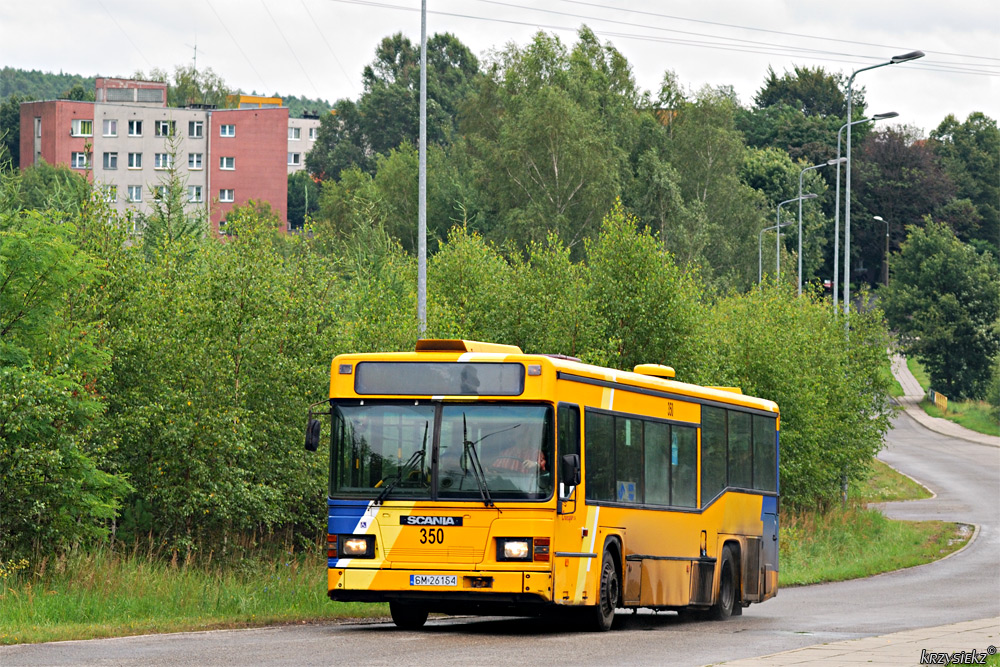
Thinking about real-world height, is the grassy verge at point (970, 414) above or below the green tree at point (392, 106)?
below

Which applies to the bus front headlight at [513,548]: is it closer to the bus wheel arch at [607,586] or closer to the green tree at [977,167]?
the bus wheel arch at [607,586]

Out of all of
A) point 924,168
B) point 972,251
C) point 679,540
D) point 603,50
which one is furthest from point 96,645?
point 924,168

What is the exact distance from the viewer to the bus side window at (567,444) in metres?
16.0

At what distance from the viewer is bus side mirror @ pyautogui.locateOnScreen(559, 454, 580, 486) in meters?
16.0

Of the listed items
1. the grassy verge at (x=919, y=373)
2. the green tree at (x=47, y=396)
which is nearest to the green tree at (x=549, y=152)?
the grassy verge at (x=919, y=373)

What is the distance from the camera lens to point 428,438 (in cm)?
1628

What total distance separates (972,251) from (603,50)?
31.5m

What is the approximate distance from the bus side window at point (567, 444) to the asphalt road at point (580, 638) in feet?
5.43

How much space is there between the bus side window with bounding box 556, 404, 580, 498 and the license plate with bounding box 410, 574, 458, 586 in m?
1.44

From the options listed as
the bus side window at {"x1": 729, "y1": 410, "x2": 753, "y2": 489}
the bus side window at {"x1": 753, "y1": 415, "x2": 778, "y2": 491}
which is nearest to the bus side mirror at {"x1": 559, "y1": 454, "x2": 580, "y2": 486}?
the bus side window at {"x1": 729, "y1": 410, "x2": 753, "y2": 489}

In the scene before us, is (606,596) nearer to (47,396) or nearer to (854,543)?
(47,396)

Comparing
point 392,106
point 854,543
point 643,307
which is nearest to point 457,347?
point 643,307

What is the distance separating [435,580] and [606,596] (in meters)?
2.39

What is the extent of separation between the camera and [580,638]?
648 inches
